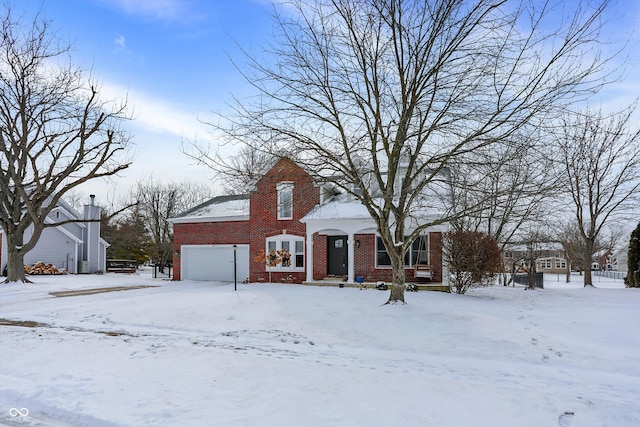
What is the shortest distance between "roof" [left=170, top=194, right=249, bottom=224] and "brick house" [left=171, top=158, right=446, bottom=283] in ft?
0.18

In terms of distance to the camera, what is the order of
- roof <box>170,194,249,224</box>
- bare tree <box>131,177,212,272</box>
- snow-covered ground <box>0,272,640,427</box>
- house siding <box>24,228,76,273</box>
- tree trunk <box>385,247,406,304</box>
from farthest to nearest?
bare tree <box>131,177,212,272</box>, house siding <box>24,228,76,273</box>, roof <box>170,194,249,224</box>, tree trunk <box>385,247,406,304</box>, snow-covered ground <box>0,272,640,427</box>

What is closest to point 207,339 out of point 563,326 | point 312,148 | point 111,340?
point 111,340

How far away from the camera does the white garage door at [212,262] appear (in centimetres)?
2283

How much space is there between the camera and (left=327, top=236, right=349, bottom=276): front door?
20.2 meters

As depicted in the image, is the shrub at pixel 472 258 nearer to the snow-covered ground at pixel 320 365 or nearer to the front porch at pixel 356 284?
the front porch at pixel 356 284

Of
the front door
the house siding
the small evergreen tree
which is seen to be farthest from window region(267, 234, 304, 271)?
the house siding

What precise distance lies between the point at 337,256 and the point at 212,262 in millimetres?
7445

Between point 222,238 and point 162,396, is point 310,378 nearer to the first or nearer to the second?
point 162,396

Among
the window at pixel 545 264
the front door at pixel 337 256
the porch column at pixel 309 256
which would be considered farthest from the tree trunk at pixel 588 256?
the window at pixel 545 264

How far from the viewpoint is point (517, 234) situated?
90.6ft

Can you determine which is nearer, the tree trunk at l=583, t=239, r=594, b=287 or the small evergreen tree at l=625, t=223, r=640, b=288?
the small evergreen tree at l=625, t=223, r=640, b=288

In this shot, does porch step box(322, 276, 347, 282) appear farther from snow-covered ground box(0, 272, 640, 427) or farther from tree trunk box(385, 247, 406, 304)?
tree trunk box(385, 247, 406, 304)

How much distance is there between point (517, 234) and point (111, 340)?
83.3 ft

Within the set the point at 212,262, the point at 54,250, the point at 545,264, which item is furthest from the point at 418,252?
the point at 545,264
